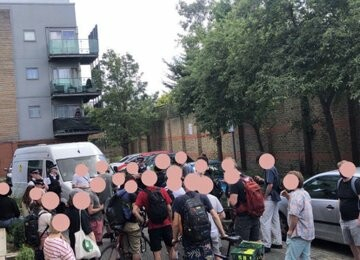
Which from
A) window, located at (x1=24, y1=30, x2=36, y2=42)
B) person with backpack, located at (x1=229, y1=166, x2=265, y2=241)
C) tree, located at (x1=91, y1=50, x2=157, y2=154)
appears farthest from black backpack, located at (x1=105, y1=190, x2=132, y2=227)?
window, located at (x1=24, y1=30, x2=36, y2=42)

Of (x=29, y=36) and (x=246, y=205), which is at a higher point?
(x=29, y=36)

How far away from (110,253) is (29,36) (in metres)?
30.8

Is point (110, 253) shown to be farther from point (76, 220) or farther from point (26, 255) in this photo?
point (76, 220)

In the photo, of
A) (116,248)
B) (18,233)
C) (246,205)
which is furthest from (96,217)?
(246,205)

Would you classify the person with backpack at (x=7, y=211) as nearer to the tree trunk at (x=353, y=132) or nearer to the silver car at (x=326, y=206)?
the silver car at (x=326, y=206)

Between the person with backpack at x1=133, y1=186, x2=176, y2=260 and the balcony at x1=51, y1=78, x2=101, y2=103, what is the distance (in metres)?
28.8

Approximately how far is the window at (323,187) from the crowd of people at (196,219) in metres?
0.81

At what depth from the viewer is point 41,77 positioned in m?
35.8

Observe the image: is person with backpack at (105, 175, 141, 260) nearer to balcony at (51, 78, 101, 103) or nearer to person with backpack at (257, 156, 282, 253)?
person with backpack at (257, 156, 282, 253)

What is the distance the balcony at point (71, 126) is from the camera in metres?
34.9

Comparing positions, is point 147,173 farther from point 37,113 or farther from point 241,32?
point 37,113

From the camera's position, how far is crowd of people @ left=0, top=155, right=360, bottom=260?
559 centimetres

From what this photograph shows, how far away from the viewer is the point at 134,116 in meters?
33.8

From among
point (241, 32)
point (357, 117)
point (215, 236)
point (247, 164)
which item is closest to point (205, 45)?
point (241, 32)
